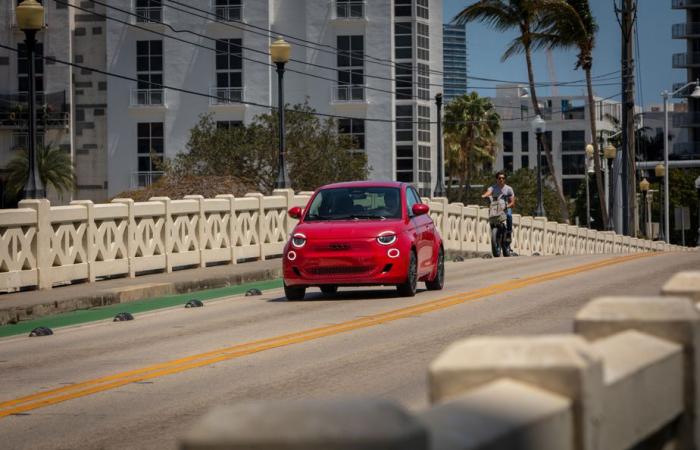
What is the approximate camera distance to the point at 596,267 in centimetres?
2725

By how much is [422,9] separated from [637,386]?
8533 cm

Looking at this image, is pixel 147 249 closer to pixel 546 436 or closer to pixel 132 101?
pixel 546 436

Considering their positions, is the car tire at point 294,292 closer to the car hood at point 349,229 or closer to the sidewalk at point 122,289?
the car hood at point 349,229

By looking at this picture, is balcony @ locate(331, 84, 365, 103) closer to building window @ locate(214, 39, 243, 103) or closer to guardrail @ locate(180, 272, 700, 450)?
building window @ locate(214, 39, 243, 103)

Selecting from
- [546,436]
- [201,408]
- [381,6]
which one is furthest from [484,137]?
[546,436]

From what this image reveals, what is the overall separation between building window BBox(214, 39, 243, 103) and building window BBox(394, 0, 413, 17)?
1132 centimetres

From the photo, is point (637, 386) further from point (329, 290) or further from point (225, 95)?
point (225, 95)

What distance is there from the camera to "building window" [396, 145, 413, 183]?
8944 centimetres

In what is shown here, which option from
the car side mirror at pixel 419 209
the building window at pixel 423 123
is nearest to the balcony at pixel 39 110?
the building window at pixel 423 123

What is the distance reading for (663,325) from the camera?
5.68 metres

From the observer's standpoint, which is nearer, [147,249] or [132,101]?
[147,249]

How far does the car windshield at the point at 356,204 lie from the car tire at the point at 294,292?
1.07m

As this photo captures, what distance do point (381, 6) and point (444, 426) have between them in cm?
8075

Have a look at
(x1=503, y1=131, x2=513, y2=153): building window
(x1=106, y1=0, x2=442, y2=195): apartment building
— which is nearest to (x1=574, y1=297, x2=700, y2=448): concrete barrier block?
(x1=106, y1=0, x2=442, y2=195): apartment building
